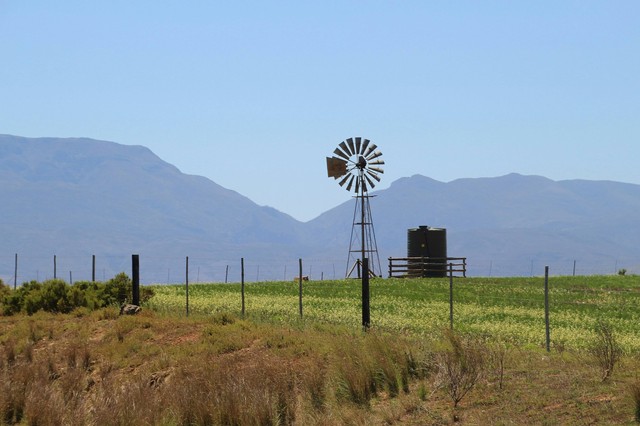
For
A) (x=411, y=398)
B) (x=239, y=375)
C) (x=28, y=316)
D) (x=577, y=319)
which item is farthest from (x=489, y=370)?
(x=28, y=316)

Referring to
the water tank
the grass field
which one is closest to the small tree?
the grass field

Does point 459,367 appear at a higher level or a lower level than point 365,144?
lower

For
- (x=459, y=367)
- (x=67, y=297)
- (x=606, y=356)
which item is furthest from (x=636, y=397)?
(x=67, y=297)

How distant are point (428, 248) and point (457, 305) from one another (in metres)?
32.5

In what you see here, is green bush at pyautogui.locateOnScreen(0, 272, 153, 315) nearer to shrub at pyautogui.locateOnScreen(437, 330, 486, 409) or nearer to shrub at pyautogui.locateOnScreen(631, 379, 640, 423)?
shrub at pyautogui.locateOnScreen(437, 330, 486, 409)

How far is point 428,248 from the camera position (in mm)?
75875

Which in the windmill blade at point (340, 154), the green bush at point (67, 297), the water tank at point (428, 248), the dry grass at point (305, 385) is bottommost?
the dry grass at point (305, 385)

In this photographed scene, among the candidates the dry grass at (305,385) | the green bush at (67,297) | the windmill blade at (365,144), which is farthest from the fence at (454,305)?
the windmill blade at (365,144)

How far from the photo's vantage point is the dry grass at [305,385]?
55.0 feet

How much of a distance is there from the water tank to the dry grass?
160 feet

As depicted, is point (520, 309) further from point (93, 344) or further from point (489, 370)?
point (489, 370)

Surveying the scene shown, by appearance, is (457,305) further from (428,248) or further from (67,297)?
(428,248)

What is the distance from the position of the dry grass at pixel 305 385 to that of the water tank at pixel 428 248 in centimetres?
4872

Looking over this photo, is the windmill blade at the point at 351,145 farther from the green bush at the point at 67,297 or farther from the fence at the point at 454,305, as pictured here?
the green bush at the point at 67,297
